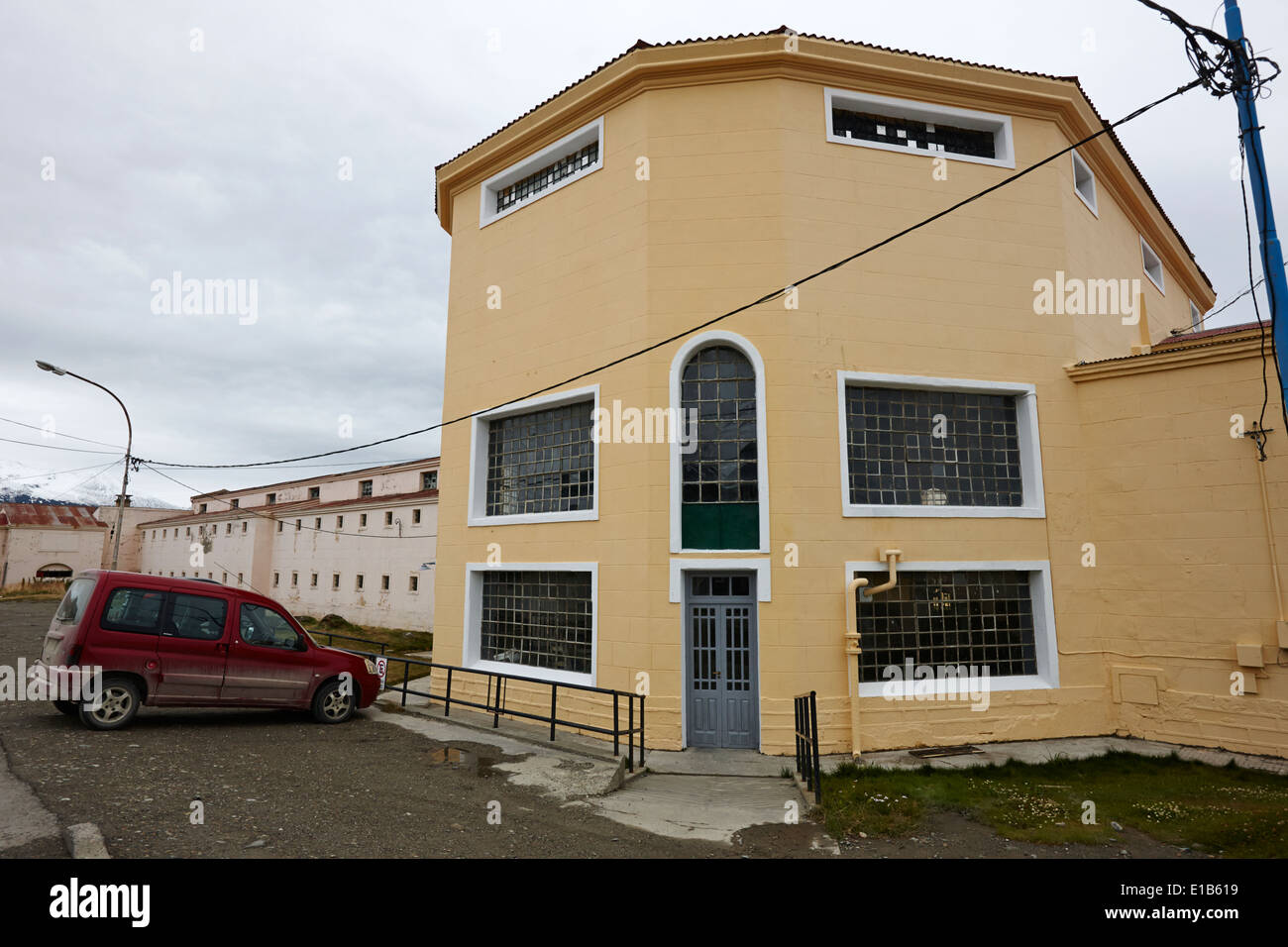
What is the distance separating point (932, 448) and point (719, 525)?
140 inches

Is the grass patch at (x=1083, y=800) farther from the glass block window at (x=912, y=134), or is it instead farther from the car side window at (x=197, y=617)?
the glass block window at (x=912, y=134)

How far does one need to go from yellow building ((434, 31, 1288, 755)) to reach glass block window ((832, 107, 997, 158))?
0.06 meters

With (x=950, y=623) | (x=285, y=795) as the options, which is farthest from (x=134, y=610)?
(x=950, y=623)

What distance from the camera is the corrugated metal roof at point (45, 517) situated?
44188 millimetres

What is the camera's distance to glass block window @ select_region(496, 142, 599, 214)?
11.4 m

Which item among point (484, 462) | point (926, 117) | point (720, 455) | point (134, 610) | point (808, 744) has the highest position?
point (926, 117)

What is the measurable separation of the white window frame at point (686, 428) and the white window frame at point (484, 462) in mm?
1276

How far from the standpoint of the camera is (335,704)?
971 centimetres

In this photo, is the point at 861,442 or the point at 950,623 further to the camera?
the point at 861,442
